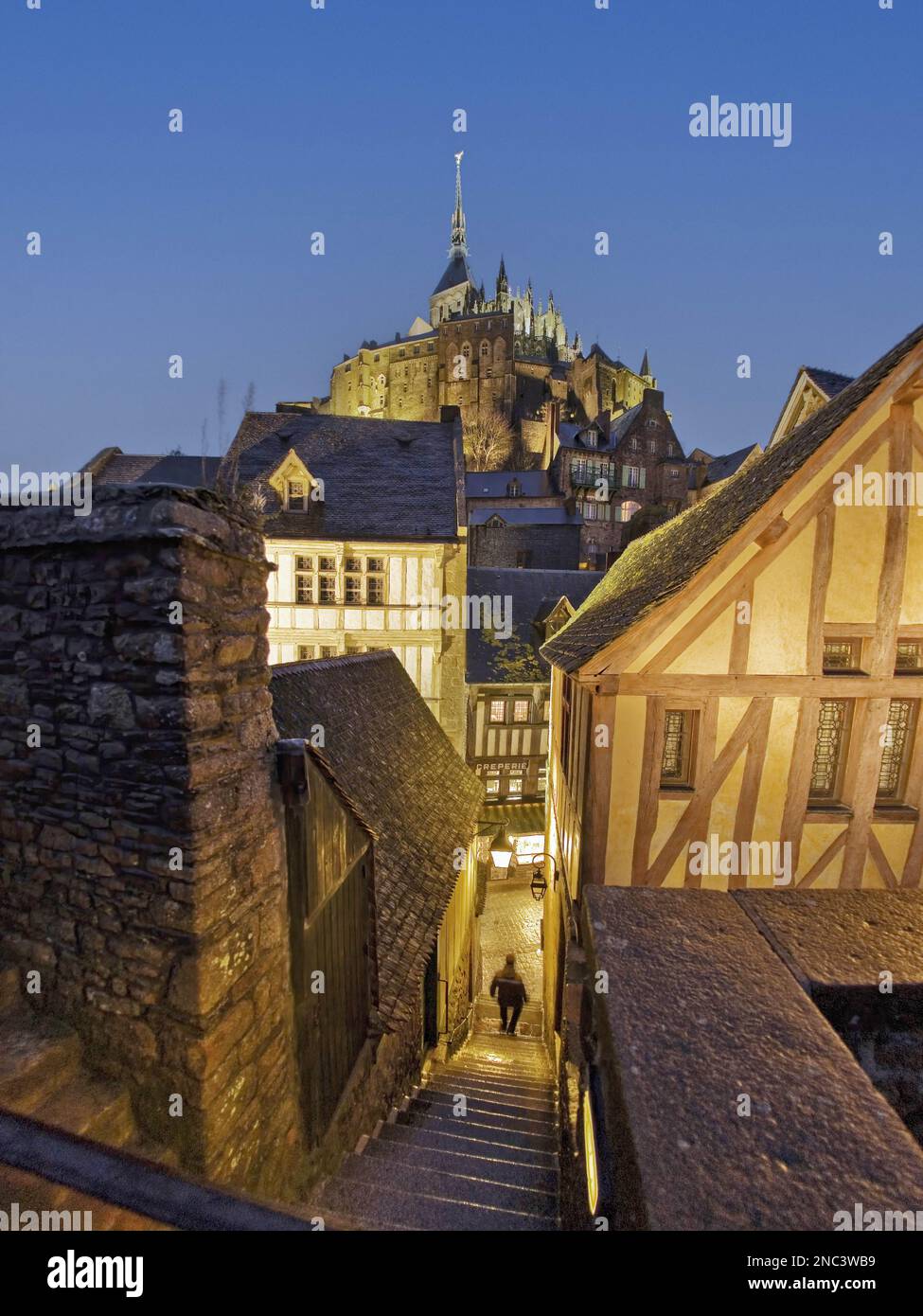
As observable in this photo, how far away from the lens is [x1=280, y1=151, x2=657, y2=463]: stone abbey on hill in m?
54.3

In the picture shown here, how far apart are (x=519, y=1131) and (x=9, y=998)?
15.8ft

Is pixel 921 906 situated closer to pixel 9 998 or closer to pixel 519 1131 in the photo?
pixel 519 1131

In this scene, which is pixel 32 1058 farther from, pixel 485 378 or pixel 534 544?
pixel 485 378

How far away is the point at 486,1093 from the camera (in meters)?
6.45

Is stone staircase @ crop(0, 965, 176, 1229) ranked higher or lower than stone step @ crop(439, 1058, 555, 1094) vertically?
higher

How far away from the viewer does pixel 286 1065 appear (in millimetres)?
3504

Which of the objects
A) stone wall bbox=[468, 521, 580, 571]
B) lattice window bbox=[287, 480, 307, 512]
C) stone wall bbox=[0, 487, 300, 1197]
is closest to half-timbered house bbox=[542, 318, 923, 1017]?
stone wall bbox=[0, 487, 300, 1197]

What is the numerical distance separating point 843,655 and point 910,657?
62cm

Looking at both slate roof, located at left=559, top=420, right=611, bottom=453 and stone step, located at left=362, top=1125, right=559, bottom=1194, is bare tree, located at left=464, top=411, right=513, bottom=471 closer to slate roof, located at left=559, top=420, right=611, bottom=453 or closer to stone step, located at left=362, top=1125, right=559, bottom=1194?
slate roof, located at left=559, top=420, right=611, bottom=453

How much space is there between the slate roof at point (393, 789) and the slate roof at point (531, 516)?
82.4 ft

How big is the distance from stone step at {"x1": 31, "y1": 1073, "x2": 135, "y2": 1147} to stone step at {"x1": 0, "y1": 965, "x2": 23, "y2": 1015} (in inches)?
22.6
